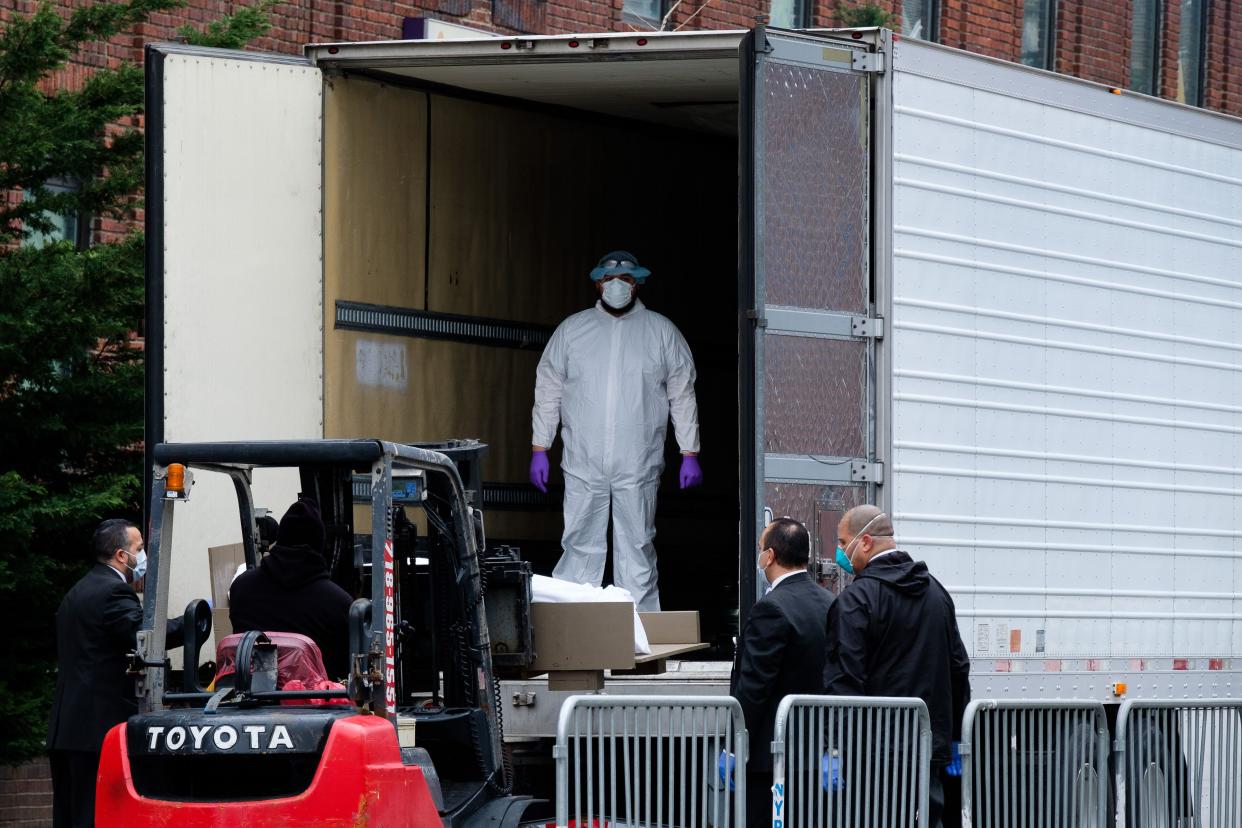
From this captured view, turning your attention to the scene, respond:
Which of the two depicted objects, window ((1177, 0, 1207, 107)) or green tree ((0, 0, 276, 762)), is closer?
green tree ((0, 0, 276, 762))

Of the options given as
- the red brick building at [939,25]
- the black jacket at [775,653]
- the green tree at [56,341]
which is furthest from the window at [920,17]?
the black jacket at [775,653]

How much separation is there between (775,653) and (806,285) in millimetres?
1522

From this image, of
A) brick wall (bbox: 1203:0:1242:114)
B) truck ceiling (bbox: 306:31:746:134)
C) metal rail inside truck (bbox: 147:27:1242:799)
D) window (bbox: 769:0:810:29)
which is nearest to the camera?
metal rail inside truck (bbox: 147:27:1242:799)

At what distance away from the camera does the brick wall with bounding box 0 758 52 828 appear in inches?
494

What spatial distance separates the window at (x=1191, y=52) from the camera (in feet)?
75.4

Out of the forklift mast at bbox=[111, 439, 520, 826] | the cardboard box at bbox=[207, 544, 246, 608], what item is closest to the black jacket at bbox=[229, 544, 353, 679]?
the forklift mast at bbox=[111, 439, 520, 826]

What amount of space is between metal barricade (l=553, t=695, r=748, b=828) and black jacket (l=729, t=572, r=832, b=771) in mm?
116

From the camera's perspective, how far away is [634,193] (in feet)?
36.9

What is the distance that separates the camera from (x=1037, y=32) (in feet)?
70.3

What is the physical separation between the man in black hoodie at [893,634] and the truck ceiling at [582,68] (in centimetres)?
208

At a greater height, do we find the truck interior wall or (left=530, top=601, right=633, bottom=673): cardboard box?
the truck interior wall

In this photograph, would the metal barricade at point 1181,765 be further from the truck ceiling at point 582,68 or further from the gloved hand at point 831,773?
the truck ceiling at point 582,68

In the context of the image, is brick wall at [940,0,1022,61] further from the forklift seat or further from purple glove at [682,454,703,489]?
the forklift seat

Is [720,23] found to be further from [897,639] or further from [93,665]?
[897,639]
